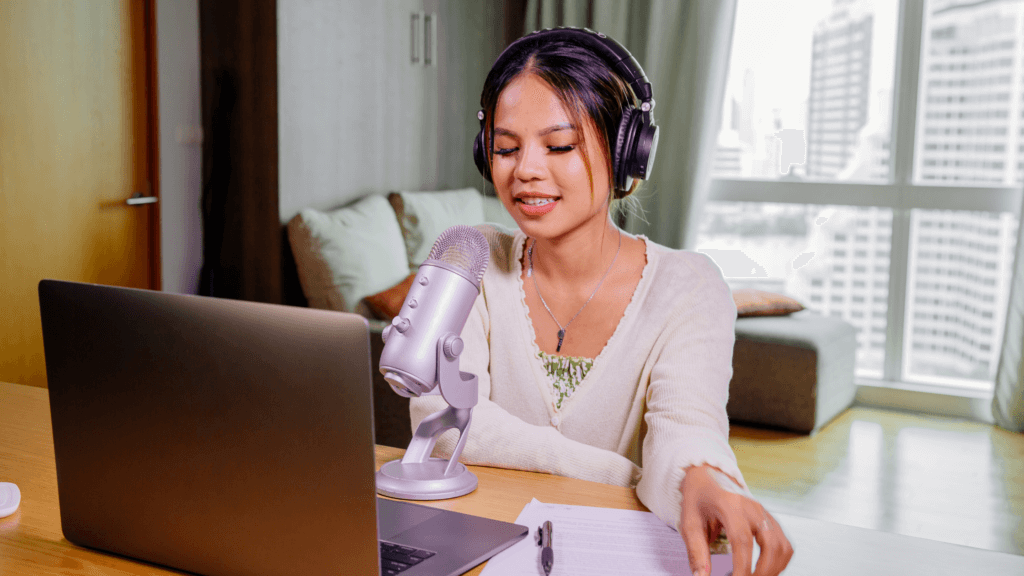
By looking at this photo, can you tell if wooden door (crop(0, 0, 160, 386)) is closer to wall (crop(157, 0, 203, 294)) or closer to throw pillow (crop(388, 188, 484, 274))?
wall (crop(157, 0, 203, 294))

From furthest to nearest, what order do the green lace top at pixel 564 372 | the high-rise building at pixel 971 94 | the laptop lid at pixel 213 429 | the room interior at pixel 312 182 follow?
the high-rise building at pixel 971 94 → the room interior at pixel 312 182 → the green lace top at pixel 564 372 → the laptop lid at pixel 213 429

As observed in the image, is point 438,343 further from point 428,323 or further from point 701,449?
point 701,449

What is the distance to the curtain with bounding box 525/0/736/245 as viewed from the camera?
3.76 m

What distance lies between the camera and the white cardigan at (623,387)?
104 cm

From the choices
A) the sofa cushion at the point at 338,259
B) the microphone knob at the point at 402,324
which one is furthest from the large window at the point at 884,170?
the microphone knob at the point at 402,324

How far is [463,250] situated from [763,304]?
2.74m

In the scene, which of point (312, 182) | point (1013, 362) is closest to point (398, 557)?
point (312, 182)

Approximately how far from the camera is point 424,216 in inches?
134

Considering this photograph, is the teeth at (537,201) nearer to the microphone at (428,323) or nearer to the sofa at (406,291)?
the microphone at (428,323)

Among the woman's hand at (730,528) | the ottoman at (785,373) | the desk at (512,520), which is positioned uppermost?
the woman's hand at (730,528)

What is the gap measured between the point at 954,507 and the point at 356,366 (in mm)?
2502

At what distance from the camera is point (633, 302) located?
50.2 inches

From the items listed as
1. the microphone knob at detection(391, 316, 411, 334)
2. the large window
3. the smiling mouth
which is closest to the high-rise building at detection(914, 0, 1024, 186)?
the large window

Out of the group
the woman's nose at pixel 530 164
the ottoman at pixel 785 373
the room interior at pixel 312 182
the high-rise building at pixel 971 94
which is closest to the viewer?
the woman's nose at pixel 530 164
